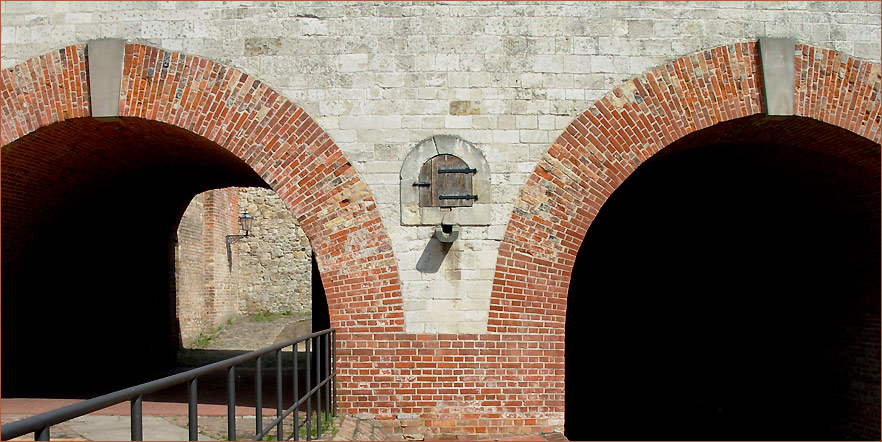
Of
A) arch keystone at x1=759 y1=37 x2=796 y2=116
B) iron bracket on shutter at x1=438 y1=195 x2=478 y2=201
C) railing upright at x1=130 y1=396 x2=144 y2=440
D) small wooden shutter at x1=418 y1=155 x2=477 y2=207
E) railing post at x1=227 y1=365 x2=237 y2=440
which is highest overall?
arch keystone at x1=759 y1=37 x2=796 y2=116

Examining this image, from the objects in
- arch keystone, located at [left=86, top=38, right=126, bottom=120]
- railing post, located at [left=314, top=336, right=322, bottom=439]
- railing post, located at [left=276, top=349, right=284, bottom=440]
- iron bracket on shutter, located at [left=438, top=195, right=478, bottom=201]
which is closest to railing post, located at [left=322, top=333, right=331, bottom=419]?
railing post, located at [left=314, top=336, right=322, bottom=439]

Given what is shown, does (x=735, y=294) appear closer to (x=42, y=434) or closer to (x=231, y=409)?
(x=231, y=409)

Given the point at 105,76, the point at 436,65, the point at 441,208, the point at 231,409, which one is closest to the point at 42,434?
the point at 231,409

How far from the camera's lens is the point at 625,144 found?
706 centimetres

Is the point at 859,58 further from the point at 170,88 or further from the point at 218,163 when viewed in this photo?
the point at 218,163

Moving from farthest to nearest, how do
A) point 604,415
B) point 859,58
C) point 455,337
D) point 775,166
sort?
point 604,415, point 775,166, point 859,58, point 455,337

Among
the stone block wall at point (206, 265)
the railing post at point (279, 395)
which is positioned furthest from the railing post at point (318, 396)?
the stone block wall at point (206, 265)

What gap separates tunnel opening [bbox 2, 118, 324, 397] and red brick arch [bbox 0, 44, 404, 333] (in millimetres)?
276

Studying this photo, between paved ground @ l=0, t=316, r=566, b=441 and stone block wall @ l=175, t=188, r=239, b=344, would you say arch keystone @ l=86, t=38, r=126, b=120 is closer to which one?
paved ground @ l=0, t=316, r=566, b=441

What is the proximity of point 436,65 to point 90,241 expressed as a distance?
20.2ft

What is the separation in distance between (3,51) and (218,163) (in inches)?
110

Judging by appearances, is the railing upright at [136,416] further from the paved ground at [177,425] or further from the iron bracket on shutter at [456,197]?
the iron bracket on shutter at [456,197]

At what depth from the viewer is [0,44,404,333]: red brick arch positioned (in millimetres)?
6934

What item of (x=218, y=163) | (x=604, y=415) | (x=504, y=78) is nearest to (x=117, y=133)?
(x=218, y=163)
